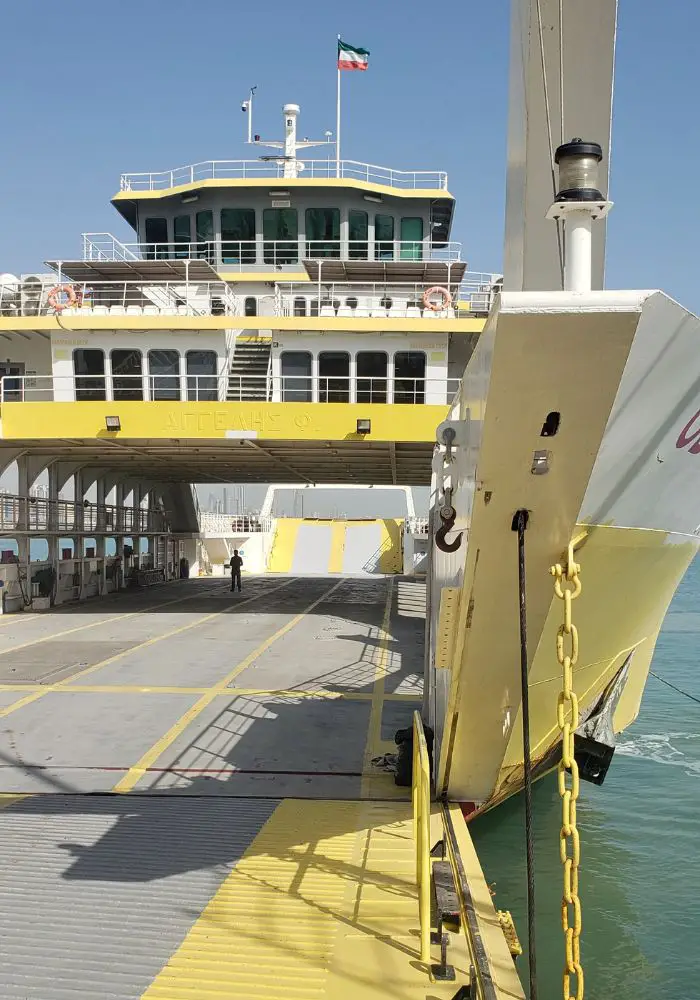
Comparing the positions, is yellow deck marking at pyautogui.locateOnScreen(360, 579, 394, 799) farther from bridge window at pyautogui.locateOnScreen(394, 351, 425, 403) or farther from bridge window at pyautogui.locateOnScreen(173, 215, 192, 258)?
bridge window at pyautogui.locateOnScreen(173, 215, 192, 258)

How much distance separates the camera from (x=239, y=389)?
798 inches

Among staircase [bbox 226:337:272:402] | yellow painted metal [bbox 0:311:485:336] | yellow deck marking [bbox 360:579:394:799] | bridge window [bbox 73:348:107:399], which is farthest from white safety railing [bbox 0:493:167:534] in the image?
yellow deck marking [bbox 360:579:394:799]

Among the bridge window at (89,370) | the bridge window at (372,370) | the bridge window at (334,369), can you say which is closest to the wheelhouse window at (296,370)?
the bridge window at (334,369)

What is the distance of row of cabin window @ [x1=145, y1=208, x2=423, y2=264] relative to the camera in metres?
28.5

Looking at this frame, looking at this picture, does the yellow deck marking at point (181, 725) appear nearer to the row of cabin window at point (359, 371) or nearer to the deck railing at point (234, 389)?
the deck railing at point (234, 389)

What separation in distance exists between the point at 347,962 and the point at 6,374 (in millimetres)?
21097

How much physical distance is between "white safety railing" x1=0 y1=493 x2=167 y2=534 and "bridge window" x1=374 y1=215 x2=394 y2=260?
12762mm

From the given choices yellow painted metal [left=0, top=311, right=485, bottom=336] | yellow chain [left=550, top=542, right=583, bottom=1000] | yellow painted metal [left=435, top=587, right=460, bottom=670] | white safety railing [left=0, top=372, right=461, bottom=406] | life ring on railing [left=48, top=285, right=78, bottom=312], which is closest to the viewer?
yellow chain [left=550, top=542, right=583, bottom=1000]

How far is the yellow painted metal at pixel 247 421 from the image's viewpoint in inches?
761

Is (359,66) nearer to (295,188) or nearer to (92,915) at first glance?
(295,188)

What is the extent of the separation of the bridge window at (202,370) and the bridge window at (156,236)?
10795 millimetres

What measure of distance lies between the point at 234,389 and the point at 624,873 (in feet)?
49.4

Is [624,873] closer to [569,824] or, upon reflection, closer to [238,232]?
[569,824]

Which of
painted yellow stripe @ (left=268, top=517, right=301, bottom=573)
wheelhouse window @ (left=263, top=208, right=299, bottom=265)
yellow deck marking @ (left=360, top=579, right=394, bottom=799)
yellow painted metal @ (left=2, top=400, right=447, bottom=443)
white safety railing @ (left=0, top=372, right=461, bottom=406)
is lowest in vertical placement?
painted yellow stripe @ (left=268, top=517, right=301, bottom=573)
